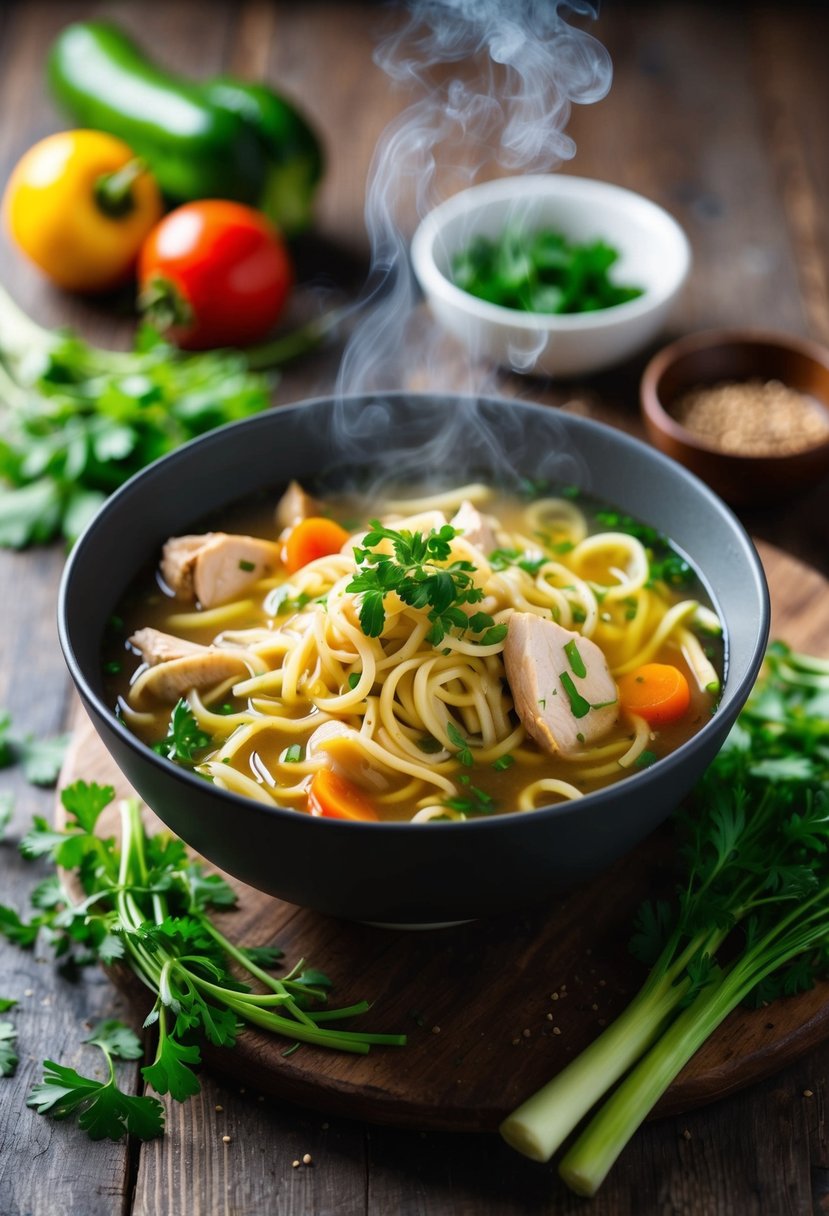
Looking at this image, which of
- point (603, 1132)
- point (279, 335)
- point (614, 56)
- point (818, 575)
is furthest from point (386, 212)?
point (603, 1132)

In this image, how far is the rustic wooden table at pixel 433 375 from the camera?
290 centimetres

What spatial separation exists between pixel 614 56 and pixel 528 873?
637 cm

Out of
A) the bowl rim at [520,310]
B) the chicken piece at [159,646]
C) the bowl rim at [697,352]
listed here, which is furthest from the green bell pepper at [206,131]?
the chicken piece at [159,646]

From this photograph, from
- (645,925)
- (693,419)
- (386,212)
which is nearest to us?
(645,925)

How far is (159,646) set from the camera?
3.49 meters

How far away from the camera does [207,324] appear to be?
571 cm

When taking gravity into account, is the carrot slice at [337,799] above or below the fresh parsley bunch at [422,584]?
below

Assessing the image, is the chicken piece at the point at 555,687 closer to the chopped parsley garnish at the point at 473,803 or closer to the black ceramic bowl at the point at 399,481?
the chopped parsley garnish at the point at 473,803

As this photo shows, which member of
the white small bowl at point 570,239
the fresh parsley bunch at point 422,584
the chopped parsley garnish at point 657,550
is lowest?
the white small bowl at point 570,239

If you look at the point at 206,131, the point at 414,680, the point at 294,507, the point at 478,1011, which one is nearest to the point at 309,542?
the point at 294,507

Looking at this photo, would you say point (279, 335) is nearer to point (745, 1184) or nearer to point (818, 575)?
point (818, 575)

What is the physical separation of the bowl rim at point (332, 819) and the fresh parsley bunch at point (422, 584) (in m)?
0.52

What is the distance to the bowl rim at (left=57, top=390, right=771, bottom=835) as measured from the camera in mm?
2650

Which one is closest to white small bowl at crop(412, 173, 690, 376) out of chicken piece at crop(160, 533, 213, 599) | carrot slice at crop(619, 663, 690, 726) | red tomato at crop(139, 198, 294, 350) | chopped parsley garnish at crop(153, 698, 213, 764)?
red tomato at crop(139, 198, 294, 350)
